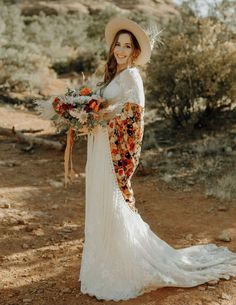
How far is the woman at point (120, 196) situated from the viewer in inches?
175

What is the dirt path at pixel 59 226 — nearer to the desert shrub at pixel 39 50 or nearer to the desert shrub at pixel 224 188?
the desert shrub at pixel 224 188

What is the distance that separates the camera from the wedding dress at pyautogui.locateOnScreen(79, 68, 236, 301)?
14.8ft

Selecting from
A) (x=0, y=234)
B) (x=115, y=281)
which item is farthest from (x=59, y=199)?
(x=115, y=281)

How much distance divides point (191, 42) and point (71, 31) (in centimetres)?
1571

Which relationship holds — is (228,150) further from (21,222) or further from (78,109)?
(78,109)

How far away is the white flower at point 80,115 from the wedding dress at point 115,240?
25 centimetres

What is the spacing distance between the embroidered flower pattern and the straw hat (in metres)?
0.49

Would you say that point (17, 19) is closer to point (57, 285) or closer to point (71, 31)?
point (71, 31)

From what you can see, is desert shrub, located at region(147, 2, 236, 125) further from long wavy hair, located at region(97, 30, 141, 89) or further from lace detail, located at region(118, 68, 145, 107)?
lace detail, located at region(118, 68, 145, 107)

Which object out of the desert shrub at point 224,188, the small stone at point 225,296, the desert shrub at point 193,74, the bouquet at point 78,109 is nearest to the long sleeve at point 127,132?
the bouquet at point 78,109

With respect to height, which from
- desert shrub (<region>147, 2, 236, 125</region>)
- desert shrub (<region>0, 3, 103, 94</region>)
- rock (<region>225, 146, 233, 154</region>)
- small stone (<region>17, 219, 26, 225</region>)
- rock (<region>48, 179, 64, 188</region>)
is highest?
desert shrub (<region>0, 3, 103, 94</region>)

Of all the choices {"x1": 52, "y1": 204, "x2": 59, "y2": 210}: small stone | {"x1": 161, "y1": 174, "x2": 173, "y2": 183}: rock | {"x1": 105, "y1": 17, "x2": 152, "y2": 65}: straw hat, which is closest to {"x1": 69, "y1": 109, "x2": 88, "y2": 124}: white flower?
{"x1": 105, "y1": 17, "x2": 152, "y2": 65}: straw hat

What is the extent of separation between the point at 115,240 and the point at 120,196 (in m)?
0.39

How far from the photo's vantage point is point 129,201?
184 inches
